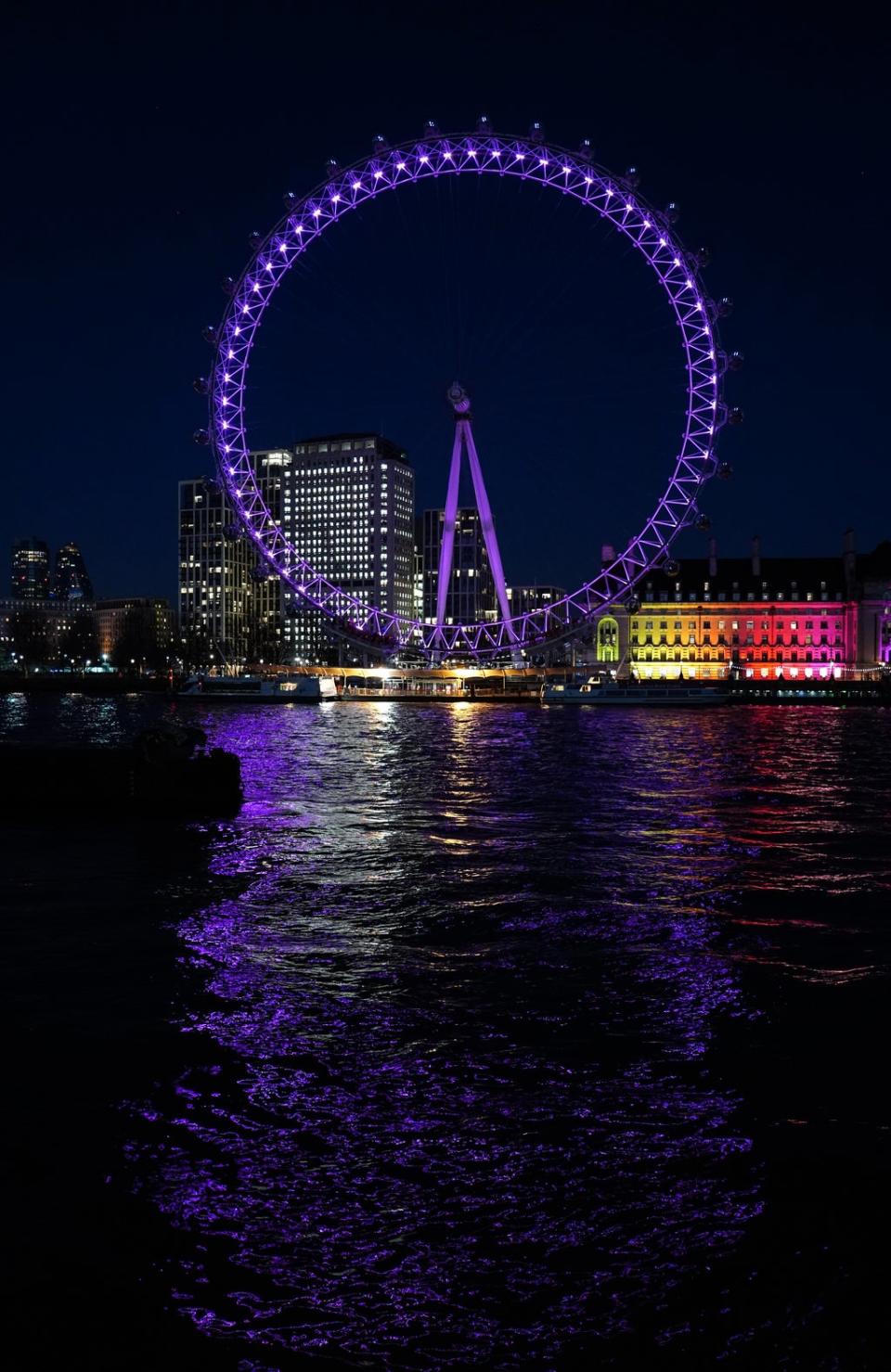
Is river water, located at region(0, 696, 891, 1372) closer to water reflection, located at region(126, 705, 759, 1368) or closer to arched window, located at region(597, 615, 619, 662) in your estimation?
water reflection, located at region(126, 705, 759, 1368)

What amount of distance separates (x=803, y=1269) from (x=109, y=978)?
6.99 metres

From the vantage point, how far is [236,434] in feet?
208

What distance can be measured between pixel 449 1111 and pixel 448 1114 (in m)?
0.04

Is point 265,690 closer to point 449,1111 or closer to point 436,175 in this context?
point 436,175

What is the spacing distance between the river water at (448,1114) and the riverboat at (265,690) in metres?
114

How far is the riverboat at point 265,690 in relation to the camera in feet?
430

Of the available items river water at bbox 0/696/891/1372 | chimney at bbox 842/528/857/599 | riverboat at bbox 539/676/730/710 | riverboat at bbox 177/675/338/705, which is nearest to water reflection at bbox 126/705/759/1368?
river water at bbox 0/696/891/1372

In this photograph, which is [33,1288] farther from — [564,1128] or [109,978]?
[109,978]

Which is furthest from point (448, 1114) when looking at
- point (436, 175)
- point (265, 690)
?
point (265, 690)

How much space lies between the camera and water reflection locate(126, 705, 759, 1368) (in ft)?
17.3

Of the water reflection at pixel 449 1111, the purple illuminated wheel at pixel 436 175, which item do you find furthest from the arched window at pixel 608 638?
the water reflection at pixel 449 1111

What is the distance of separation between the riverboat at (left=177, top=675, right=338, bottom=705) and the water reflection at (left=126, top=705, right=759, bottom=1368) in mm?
114344

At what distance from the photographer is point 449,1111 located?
7289mm

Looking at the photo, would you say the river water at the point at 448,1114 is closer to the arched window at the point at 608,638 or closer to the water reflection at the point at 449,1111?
the water reflection at the point at 449,1111
